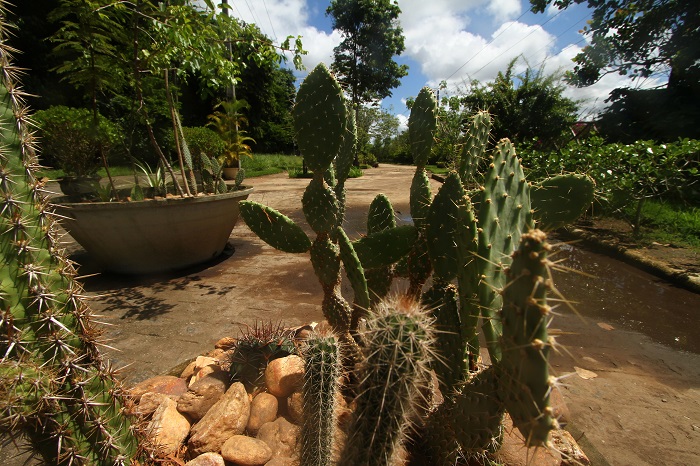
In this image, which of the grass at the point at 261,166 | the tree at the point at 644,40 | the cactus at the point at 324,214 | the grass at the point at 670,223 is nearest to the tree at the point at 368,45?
the grass at the point at 261,166

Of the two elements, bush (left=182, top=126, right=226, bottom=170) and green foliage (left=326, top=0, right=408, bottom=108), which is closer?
bush (left=182, top=126, right=226, bottom=170)

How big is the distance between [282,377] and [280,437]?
268 millimetres

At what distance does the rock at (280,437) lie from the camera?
1.40m

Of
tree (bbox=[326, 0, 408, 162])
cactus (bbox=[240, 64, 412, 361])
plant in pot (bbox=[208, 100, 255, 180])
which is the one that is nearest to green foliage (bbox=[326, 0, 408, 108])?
tree (bbox=[326, 0, 408, 162])

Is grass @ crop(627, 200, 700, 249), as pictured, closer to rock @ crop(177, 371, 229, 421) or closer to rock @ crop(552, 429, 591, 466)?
rock @ crop(552, 429, 591, 466)

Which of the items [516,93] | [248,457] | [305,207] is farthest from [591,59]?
[248,457]

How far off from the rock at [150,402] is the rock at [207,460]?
38 cm

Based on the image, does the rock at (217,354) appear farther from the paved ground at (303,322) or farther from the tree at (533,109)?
the tree at (533,109)

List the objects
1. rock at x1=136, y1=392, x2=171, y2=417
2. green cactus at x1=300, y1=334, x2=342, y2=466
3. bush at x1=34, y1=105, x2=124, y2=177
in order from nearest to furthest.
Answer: green cactus at x1=300, y1=334, x2=342, y2=466
rock at x1=136, y1=392, x2=171, y2=417
bush at x1=34, y1=105, x2=124, y2=177

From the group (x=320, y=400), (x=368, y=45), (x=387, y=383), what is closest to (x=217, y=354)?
(x=320, y=400)

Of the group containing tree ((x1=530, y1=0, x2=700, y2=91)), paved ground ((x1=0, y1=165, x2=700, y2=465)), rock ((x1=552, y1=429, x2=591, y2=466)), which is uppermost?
tree ((x1=530, y1=0, x2=700, y2=91))

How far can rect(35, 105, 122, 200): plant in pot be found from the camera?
4305 millimetres

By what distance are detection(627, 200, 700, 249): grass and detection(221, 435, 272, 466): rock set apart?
21.1 feet

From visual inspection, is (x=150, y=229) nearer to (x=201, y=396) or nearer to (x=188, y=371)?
(x=188, y=371)
